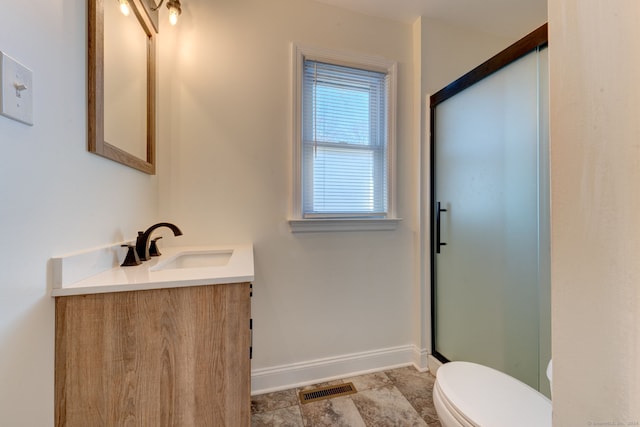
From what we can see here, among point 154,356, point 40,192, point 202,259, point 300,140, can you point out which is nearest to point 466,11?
point 300,140

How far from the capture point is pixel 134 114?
1.24m

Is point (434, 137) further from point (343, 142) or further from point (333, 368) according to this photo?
point (333, 368)

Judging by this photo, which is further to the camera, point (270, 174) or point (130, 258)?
point (270, 174)

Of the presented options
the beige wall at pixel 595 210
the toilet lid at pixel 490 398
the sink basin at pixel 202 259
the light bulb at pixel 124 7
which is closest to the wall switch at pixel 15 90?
the light bulb at pixel 124 7

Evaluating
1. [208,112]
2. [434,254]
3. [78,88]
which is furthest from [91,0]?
[434,254]

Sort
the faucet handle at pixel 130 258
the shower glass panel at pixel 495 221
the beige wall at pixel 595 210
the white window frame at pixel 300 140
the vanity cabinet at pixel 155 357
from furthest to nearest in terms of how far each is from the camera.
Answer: the white window frame at pixel 300 140, the shower glass panel at pixel 495 221, the faucet handle at pixel 130 258, the vanity cabinet at pixel 155 357, the beige wall at pixel 595 210

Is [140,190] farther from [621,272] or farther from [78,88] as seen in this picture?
[621,272]

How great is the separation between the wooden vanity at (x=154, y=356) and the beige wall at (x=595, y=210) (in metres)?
0.77

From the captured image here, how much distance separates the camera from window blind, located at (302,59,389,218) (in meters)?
1.73

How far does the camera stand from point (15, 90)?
62cm

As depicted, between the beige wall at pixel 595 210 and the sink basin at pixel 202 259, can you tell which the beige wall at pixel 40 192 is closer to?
the sink basin at pixel 202 259

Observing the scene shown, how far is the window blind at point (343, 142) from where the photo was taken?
5.66ft

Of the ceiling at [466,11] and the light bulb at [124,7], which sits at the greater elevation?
the ceiling at [466,11]

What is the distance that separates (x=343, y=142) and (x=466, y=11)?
1.29m
